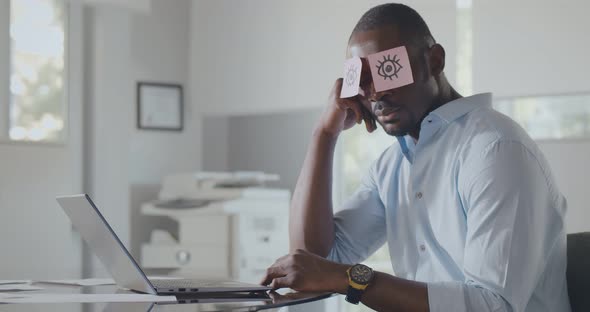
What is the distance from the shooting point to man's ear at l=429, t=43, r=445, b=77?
1.80m

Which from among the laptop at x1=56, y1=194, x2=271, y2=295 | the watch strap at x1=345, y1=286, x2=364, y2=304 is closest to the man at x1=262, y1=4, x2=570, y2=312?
the watch strap at x1=345, y1=286, x2=364, y2=304

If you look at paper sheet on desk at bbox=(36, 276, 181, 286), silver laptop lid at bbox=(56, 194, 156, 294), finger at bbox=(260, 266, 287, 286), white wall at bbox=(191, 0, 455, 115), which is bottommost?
paper sheet on desk at bbox=(36, 276, 181, 286)

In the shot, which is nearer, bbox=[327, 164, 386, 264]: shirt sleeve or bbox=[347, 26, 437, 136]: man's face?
bbox=[347, 26, 437, 136]: man's face

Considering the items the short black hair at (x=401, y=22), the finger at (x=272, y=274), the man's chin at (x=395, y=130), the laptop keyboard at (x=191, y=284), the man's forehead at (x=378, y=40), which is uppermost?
the short black hair at (x=401, y=22)

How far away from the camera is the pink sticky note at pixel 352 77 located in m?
1.79

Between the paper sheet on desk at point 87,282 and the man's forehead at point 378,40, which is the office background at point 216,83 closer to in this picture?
the man's forehead at point 378,40

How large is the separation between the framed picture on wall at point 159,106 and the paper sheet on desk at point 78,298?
3.01 m

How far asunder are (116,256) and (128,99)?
288cm

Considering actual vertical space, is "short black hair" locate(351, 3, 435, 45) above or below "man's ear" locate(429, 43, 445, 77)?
above

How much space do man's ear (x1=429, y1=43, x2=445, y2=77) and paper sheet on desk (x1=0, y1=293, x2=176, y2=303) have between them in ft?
2.56

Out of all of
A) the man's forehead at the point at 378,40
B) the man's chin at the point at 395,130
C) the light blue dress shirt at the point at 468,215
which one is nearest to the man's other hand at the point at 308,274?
the light blue dress shirt at the point at 468,215

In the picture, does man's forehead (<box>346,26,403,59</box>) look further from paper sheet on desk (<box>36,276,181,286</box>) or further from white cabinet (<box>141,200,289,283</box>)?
white cabinet (<box>141,200,289,283</box>)

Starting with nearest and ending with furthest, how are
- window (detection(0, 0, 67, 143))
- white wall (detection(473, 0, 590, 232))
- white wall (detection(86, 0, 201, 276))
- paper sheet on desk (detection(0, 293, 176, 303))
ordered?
paper sheet on desk (detection(0, 293, 176, 303)) < white wall (detection(473, 0, 590, 232)) < window (detection(0, 0, 67, 143)) < white wall (detection(86, 0, 201, 276))

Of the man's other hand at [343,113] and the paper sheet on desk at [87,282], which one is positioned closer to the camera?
the paper sheet on desk at [87,282]
